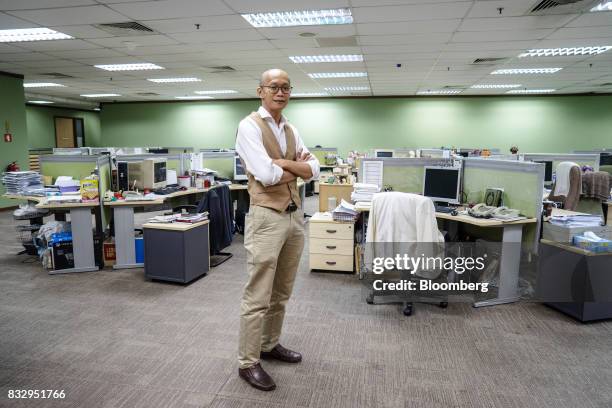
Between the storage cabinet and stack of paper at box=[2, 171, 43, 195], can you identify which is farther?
stack of paper at box=[2, 171, 43, 195]

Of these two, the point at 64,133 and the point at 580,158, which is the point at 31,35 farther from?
the point at 64,133

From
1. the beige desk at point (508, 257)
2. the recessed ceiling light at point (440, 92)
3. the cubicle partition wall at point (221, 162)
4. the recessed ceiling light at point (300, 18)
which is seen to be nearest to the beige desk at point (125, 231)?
Result: the cubicle partition wall at point (221, 162)

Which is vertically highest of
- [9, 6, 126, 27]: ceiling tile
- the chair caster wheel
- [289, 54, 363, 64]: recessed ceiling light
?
[289, 54, 363, 64]: recessed ceiling light

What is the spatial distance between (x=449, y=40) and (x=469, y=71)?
2.43 m

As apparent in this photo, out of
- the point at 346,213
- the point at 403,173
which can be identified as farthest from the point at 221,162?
the point at 403,173

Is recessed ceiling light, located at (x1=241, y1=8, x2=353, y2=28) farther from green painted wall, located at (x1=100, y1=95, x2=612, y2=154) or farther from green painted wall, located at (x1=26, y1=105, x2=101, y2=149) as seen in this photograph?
green painted wall, located at (x1=26, y1=105, x2=101, y2=149)

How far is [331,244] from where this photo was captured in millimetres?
3885

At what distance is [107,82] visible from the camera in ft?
28.1

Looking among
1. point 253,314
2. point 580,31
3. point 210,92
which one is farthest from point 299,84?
point 253,314

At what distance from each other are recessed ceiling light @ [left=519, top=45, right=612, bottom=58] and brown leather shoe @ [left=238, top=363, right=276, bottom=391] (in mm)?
5722

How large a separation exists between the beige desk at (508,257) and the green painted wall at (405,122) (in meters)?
8.33

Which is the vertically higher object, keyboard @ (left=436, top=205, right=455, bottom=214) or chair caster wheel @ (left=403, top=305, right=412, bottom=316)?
keyboard @ (left=436, top=205, right=455, bottom=214)

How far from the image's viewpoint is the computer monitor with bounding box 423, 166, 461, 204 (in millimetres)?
3654

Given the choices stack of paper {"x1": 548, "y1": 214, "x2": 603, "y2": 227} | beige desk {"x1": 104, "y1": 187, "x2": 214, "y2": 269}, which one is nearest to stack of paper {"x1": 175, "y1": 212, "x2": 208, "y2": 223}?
beige desk {"x1": 104, "y1": 187, "x2": 214, "y2": 269}
